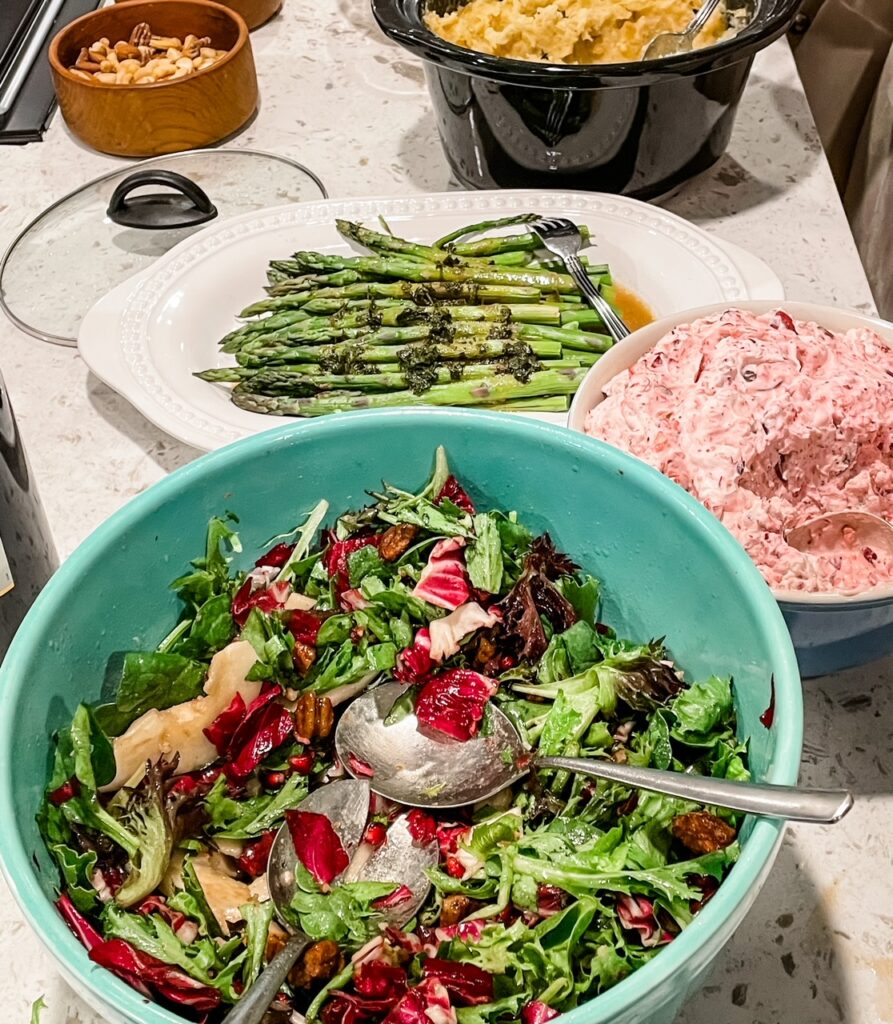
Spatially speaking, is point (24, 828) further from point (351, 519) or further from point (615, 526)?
point (615, 526)

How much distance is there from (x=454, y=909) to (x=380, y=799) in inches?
4.6

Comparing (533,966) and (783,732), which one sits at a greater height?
(783,732)

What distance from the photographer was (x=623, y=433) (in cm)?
104

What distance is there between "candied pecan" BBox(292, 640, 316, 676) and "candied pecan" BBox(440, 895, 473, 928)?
232mm

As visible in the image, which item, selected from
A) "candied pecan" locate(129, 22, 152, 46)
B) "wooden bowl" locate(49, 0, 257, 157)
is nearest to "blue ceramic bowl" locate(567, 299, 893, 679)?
"wooden bowl" locate(49, 0, 257, 157)

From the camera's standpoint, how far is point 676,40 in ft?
5.16

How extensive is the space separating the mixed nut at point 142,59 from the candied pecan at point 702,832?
1.51 meters

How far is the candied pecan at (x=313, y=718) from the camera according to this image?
84cm

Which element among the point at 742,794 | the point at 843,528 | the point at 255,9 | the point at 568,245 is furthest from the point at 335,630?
the point at 255,9

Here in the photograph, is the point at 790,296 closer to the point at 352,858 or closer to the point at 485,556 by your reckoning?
the point at 485,556

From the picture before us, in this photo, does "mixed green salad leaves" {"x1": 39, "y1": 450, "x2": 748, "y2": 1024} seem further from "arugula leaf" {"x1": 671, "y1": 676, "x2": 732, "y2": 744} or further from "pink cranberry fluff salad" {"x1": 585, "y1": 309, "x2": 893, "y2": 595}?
"pink cranberry fluff salad" {"x1": 585, "y1": 309, "x2": 893, "y2": 595}

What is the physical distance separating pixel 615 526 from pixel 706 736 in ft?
0.63

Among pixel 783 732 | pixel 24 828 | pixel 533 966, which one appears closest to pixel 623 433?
pixel 783 732

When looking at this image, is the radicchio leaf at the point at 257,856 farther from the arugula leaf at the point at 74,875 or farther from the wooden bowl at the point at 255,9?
the wooden bowl at the point at 255,9
